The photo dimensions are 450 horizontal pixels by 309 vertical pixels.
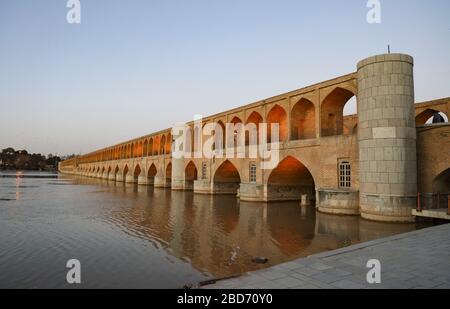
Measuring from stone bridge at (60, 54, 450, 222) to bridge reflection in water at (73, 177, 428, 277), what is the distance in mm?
1182

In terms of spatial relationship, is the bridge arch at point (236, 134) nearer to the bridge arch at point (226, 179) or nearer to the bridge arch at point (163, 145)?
the bridge arch at point (226, 179)

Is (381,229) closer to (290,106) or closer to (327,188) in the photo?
(327,188)

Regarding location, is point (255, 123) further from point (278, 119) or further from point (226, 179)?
point (226, 179)

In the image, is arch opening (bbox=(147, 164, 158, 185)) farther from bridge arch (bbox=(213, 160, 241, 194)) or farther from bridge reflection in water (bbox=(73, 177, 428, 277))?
bridge reflection in water (bbox=(73, 177, 428, 277))

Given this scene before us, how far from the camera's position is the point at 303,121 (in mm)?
19875

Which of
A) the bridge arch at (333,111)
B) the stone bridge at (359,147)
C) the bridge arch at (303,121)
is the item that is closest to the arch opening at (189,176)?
the stone bridge at (359,147)

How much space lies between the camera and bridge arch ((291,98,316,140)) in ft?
63.6

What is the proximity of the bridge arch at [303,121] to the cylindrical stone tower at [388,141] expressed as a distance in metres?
5.82

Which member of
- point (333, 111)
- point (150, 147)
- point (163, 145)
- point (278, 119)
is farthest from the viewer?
point (150, 147)

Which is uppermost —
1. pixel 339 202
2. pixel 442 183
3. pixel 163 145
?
pixel 163 145

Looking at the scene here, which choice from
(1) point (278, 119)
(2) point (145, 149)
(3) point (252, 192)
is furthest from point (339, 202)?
(2) point (145, 149)

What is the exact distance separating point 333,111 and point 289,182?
5812 millimetres

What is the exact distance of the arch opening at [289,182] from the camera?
2005 centimetres

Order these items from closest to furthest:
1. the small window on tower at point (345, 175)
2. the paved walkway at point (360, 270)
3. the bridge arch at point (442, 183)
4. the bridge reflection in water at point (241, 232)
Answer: the paved walkway at point (360, 270), the bridge reflection in water at point (241, 232), the bridge arch at point (442, 183), the small window on tower at point (345, 175)
